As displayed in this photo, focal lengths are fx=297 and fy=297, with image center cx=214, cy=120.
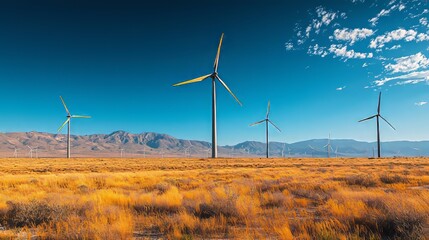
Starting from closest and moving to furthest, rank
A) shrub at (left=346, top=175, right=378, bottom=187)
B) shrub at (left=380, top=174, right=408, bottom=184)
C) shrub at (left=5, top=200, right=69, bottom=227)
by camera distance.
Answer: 1. shrub at (left=5, top=200, right=69, bottom=227)
2. shrub at (left=346, top=175, right=378, bottom=187)
3. shrub at (left=380, top=174, right=408, bottom=184)

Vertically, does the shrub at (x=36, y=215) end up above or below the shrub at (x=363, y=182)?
above

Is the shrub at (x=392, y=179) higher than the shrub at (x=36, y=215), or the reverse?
the shrub at (x=36, y=215)

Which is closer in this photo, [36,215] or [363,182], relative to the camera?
[36,215]

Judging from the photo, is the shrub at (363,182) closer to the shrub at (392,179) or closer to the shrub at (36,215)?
the shrub at (392,179)

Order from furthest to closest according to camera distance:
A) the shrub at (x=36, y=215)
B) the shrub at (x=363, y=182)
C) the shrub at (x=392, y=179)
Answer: the shrub at (x=392, y=179) → the shrub at (x=363, y=182) → the shrub at (x=36, y=215)

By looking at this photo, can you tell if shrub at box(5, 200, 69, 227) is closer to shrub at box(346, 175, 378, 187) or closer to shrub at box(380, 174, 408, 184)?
shrub at box(346, 175, 378, 187)

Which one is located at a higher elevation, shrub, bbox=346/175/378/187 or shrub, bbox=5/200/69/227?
shrub, bbox=5/200/69/227

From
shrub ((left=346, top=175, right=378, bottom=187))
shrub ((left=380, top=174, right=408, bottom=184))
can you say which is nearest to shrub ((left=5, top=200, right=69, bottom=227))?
shrub ((left=346, top=175, right=378, bottom=187))

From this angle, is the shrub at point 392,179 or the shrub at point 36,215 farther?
the shrub at point 392,179

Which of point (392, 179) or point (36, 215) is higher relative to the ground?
point (36, 215)

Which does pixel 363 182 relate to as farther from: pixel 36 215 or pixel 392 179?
pixel 36 215

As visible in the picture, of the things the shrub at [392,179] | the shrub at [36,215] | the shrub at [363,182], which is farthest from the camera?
the shrub at [392,179]

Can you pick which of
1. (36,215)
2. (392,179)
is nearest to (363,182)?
(392,179)

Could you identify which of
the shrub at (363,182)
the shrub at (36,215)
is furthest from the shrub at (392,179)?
the shrub at (36,215)
